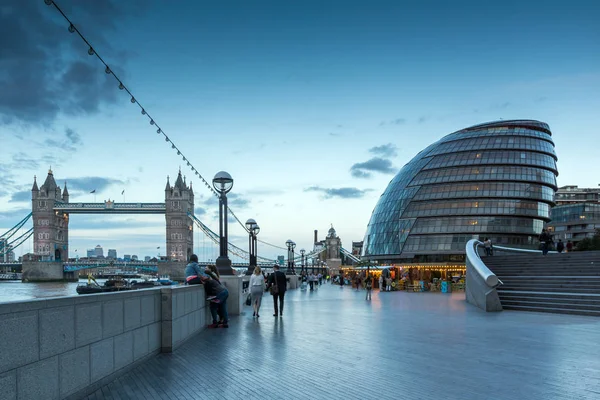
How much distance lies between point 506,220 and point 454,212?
23.5 ft

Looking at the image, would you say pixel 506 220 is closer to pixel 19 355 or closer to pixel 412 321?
pixel 412 321

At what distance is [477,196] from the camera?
6800 centimetres

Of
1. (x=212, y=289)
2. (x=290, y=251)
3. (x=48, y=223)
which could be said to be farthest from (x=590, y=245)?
(x=48, y=223)

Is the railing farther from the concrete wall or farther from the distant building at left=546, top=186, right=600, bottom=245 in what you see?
the distant building at left=546, top=186, right=600, bottom=245

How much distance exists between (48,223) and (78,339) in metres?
158

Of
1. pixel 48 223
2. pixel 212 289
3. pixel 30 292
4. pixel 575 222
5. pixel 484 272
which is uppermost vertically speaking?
pixel 48 223

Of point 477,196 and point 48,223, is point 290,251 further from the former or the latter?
point 48,223

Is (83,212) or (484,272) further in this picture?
(83,212)

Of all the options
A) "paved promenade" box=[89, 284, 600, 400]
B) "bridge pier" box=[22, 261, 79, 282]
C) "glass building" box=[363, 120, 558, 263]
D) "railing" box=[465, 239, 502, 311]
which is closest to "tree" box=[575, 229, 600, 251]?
"glass building" box=[363, 120, 558, 263]

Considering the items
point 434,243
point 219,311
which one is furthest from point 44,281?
point 219,311

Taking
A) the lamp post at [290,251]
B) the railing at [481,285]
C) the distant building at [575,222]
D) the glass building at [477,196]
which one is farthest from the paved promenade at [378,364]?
the distant building at [575,222]

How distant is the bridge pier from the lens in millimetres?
120625

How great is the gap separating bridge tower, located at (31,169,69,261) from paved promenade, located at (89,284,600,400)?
480ft

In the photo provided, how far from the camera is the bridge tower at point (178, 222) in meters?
149
